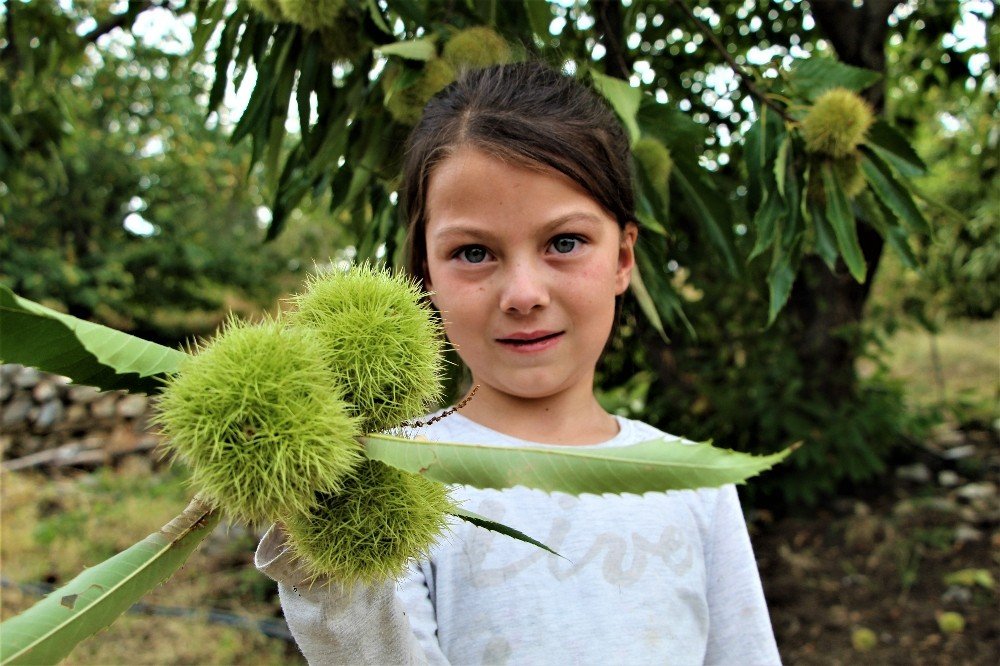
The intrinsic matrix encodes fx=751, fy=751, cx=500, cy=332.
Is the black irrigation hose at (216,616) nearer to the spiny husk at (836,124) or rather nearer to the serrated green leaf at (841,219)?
the serrated green leaf at (841,219)

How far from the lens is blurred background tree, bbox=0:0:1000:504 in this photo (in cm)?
150

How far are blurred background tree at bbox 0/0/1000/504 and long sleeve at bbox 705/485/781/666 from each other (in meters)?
0.45

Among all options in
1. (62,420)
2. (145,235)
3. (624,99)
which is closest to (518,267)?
(624,99)

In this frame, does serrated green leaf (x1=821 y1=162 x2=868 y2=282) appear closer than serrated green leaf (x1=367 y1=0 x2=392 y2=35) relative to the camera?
No

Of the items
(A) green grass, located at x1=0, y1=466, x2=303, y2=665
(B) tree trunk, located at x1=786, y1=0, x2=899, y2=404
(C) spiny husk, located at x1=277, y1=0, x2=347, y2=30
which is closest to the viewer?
(C) spiny husk, located at x1=277, y1=0, x2=347, y2=30

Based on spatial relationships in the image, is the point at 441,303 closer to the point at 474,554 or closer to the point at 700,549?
the point at 474,554

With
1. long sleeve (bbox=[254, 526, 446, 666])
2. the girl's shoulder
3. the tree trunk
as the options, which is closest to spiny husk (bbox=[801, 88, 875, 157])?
the girl's shoulder

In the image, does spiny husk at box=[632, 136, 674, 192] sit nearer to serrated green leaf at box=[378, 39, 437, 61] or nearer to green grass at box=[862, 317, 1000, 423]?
serrated green leaf at box=[378, 39, 437, 61]

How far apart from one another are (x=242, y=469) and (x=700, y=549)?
916 millimetres

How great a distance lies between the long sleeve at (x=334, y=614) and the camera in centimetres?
73

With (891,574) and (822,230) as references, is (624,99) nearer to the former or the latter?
(822,230)

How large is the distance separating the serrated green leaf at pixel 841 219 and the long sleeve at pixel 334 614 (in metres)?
1.13

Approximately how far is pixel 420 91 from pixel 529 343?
0.56 m

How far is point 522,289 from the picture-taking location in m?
1.06
